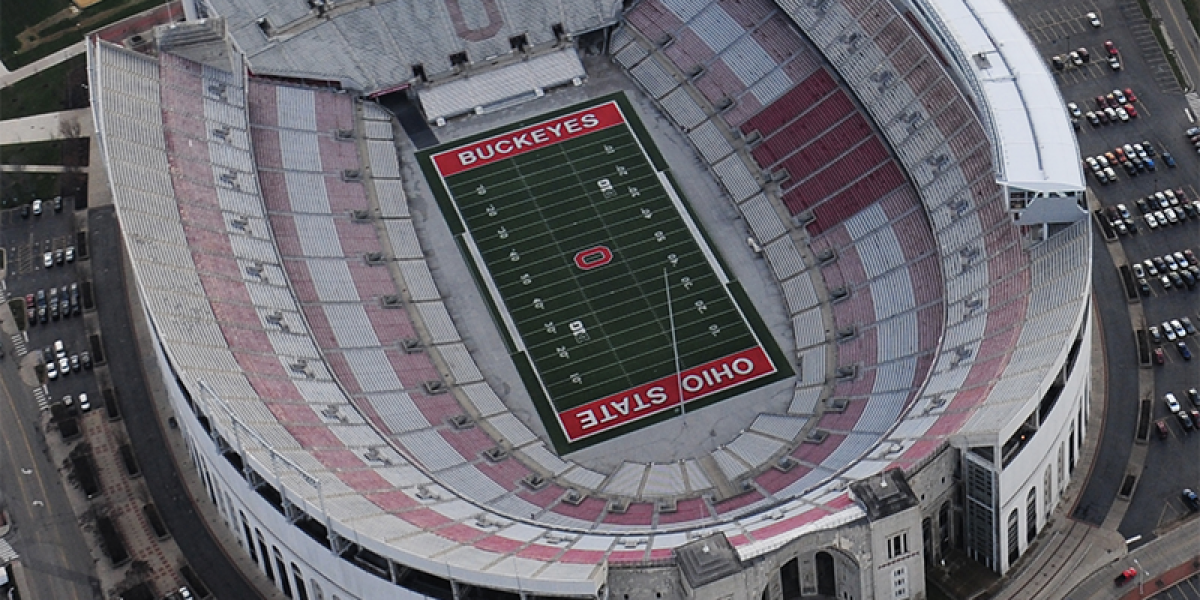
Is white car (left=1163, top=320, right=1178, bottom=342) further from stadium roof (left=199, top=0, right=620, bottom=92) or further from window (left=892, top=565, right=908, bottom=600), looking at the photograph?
stadium roof (left=199, top=0, right=620, bottom=92)

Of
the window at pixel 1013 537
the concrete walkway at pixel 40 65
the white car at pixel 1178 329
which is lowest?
the window at pixel 1013 537

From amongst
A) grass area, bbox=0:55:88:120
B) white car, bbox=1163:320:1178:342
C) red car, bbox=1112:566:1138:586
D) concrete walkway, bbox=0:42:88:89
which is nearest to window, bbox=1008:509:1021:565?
red car, bbox=1112:566:1138:586

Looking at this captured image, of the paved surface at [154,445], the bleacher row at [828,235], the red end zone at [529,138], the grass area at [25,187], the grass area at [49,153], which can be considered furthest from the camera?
the grass area at [49,153]

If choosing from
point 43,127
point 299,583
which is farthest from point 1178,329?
point 43,127

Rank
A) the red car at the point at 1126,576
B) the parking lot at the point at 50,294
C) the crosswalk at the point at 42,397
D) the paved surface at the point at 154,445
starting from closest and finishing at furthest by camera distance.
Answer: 1. the red car at the point at 1126,576
2. the paved surface at the point at 154,445
3. the crosswalk at the point at 42,397
4. the parking lot at the point at 50,294

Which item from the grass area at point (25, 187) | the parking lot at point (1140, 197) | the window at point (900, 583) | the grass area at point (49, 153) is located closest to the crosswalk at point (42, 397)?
the grass area at point (25, 187)

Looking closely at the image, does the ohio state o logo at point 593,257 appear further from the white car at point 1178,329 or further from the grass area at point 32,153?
the grass area at point 32,153
